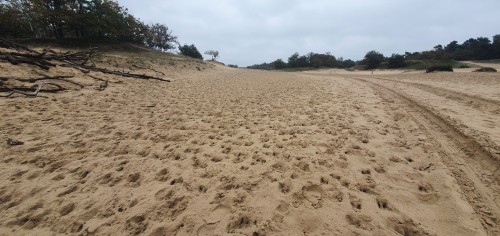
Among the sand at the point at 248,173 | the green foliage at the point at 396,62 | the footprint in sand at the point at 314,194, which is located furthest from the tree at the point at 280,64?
the footprint in sand at the point at 314,194

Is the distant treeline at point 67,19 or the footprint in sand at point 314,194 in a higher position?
the distant treeline at point 67,19

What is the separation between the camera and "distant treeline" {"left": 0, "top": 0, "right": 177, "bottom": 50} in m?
26.4

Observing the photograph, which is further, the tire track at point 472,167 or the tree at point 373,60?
the tree at point 373,60

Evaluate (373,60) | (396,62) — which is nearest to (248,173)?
(396,62)

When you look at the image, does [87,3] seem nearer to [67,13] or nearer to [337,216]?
[67,13]

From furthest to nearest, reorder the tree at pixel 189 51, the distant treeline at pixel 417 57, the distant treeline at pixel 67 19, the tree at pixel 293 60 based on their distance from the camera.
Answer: the tree at pixel 293 60, the tree at pixel 189 51, the distant treeline at pixel 417 57, the distant treeline at pixel 67 19

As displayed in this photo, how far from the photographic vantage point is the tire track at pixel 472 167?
8.48 ft

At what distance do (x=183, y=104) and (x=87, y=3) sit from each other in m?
31.0

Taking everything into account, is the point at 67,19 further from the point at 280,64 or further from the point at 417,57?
the point at 417,57

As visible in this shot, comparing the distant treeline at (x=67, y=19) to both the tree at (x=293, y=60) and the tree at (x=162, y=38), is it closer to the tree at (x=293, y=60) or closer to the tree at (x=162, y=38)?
the tree at (x=162, y=38)

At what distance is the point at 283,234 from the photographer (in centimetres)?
237

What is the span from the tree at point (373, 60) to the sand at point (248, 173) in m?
45.1

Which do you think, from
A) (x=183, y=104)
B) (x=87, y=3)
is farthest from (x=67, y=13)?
(x=183, y=104)

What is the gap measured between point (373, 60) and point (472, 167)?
163ft
